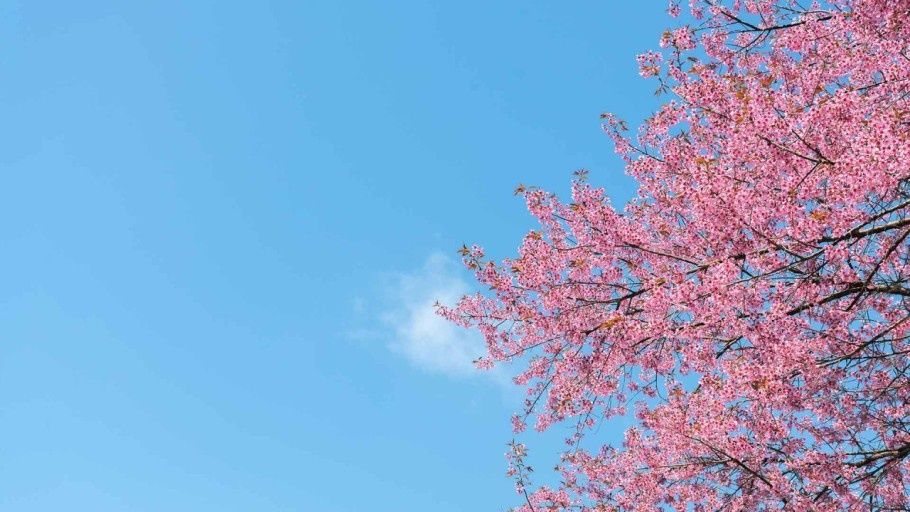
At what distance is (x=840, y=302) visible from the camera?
8789 millimetres

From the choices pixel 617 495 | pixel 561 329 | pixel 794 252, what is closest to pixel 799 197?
pixel 794 252

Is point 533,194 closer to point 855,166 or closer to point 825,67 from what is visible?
point 825,67

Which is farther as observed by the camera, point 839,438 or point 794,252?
point 839,438

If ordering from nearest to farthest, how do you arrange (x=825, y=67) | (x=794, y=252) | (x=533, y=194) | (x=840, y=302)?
1. (x=794, y=252)
2. (x=825, y=67)
3. (x=840, y=302)
4. (x=533, y=194)

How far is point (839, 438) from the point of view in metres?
8.67

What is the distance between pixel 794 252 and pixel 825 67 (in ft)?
8.07

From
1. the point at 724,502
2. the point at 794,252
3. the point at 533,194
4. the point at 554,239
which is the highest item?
the point at 533,194

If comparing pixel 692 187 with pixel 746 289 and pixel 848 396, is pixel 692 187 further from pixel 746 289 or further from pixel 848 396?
pixel 848 396

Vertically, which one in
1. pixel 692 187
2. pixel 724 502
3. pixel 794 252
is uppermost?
pixel 692 187

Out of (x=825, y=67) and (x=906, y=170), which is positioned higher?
(x=825, y=67)

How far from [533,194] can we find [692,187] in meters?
3.35

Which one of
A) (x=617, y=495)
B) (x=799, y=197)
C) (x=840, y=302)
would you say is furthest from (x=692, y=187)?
(x=617, y=495)

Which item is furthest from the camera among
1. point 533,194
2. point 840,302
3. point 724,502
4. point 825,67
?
point 533,194

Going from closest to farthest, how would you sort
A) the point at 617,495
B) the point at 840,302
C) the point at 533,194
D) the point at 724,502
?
the point at 840,302 → the point at 724,502 → the point at 533,194 → the point at 617,495
